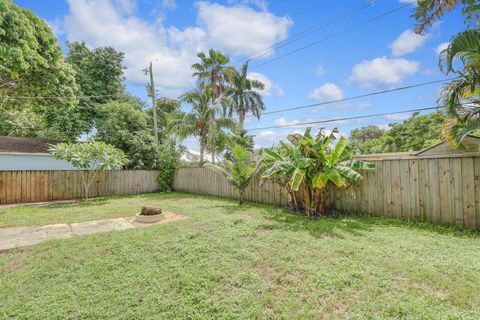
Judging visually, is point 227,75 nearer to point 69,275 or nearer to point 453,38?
point 453,38

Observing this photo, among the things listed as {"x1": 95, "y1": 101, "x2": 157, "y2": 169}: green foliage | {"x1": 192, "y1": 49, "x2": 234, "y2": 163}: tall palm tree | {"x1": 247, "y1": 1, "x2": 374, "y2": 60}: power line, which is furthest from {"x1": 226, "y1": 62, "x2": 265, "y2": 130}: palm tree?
{"x1": 95, "y1": 101, "x2": 157, "y2": 169}: green foliage

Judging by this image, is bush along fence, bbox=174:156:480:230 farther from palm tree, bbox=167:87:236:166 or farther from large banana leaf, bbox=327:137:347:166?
palm tree, bbox=167:87:236:166

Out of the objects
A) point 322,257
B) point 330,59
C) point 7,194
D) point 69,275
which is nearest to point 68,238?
point 69,275

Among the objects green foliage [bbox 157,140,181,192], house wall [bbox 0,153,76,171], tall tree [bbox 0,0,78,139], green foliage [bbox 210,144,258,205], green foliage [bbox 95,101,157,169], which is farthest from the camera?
green foliage [bbox 95,101,157,169]

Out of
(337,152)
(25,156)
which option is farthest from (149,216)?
(25,156)

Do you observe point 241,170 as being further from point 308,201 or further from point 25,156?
point 25,156

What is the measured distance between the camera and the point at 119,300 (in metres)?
2.51

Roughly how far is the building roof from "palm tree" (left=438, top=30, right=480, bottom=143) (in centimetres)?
1862

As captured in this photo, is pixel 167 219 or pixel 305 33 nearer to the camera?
pixel 167 219

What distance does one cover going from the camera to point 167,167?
46.7 ft

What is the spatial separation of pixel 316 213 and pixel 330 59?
855 centimetres

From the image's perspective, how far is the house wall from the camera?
1300 centimetres

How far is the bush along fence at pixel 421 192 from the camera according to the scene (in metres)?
4.66

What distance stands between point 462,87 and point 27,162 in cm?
1934
